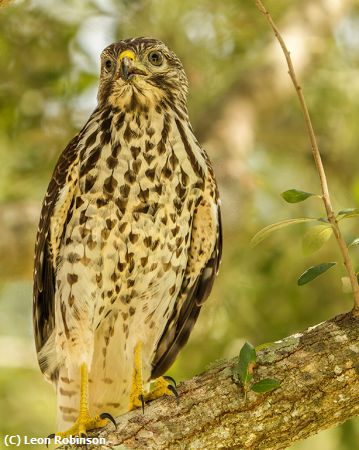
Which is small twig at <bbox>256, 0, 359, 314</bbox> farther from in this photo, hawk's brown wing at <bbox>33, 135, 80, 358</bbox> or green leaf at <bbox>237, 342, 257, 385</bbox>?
hawk's brown wing at <bbox>33, 135, 80, 358</bbox>

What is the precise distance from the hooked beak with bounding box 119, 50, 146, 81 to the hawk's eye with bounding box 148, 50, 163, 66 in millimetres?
173

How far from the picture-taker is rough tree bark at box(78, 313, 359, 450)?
11.7 feet

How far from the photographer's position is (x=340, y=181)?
745 cm

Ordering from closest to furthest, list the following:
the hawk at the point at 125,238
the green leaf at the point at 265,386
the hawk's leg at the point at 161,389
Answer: the green leaf at the point at 265,386, the hawk's leg at the point at 161,389, the hawk at the point at 125,238

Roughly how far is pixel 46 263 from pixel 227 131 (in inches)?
96.6

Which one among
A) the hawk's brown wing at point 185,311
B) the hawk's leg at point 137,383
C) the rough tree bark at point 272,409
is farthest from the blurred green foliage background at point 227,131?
the rough tree bark at point 272,409

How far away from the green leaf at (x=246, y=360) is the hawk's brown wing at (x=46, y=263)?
1.36 meters

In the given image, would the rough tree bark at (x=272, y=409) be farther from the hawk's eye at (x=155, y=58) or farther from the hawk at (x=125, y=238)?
the hawk's eye at (x=155, y=58)

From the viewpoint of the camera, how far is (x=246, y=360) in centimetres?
353

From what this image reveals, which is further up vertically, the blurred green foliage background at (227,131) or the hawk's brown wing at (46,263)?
the blurred green foliage background at (227,131)

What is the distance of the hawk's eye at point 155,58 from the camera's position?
478 centimetres

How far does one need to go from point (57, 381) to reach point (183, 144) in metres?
1.51

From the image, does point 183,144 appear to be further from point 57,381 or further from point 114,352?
point 57,381

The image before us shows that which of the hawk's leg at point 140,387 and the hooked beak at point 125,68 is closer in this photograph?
the hawk's leg at point 140,387
